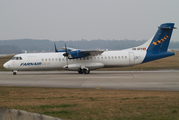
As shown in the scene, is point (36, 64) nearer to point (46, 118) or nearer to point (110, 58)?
point (110, 58)

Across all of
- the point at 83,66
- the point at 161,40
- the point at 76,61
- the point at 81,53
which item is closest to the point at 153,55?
the point at 161,40

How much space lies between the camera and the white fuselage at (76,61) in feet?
94.9

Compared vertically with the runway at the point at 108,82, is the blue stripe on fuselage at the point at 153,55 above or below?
above

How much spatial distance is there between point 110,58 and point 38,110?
851 inches

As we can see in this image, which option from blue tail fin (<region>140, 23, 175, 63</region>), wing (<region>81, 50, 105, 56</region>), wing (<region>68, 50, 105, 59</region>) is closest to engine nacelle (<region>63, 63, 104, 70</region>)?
wing (<region>68, 50, 105, 59</region>)

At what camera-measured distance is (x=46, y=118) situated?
16.7ft

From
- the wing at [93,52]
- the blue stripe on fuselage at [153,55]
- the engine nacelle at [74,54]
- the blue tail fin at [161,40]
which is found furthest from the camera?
the blue tail fin at [161,40]

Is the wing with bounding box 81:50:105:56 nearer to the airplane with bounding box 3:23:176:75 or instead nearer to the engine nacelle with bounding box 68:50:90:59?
Result: the airplane with bounding box 3:23:176:75

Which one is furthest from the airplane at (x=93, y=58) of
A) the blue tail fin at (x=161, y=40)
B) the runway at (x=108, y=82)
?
the runway at (x=108, y=82)

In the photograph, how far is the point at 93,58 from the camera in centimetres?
2958

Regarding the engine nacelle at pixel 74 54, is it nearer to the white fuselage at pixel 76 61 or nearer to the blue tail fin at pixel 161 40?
the white fuselage at pixel 76 61

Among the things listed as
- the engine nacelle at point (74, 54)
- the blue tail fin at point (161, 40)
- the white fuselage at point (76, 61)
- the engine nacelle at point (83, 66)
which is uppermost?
the blue tail fin at point (161, 40)

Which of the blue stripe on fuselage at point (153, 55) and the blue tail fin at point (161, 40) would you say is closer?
the blue stripe on fuselage at point (153, 55)

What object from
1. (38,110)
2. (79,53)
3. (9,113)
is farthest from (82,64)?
(9,113)
